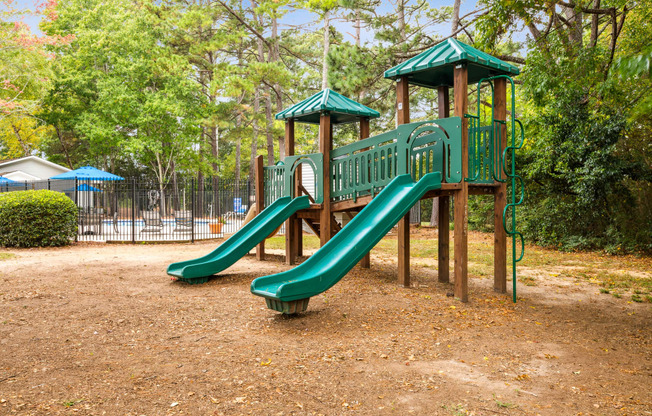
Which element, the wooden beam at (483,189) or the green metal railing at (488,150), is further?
the wooden beam at (483,189)

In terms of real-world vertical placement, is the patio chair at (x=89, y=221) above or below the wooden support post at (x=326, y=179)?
below

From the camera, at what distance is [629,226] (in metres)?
12.2

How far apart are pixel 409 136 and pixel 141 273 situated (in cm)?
563

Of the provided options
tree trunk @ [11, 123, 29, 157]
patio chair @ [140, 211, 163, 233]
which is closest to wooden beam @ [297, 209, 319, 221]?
patio chair @ [140, 211, 163, 233]

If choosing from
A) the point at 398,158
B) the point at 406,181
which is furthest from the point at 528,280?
the point at 398,158

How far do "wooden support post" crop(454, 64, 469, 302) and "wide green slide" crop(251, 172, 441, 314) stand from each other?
1.35 ft

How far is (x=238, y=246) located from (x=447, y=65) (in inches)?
180

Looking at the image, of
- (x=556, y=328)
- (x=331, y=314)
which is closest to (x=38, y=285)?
(x=331, y=314)

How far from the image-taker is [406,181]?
7133 millimetres

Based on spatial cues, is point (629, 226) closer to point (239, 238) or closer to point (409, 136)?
point (409, 136)

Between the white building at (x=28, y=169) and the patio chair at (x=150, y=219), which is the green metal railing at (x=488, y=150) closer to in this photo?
the patio chair at (x=150, y=219)

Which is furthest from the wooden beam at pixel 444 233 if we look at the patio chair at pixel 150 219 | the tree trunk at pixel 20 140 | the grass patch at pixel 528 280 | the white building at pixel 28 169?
the tree trunk at pixel 20 140

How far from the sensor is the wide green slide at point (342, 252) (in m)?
5.35

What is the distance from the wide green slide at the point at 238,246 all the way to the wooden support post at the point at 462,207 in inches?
136
